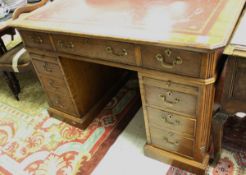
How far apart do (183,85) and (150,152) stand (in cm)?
55

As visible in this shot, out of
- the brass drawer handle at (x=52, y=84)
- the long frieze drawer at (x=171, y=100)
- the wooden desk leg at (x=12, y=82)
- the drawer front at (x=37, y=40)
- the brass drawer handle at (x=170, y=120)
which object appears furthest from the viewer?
the wooden desk leg at (x=12, y=82)

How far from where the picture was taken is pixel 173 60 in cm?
94

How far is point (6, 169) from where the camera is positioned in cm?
150

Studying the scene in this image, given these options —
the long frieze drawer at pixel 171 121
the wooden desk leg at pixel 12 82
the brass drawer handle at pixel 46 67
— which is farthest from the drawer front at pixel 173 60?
the wooden desk leg at pixel 12 82

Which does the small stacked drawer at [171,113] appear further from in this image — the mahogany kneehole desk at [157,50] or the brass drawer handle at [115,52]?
the brass drawer handle at [115,52]

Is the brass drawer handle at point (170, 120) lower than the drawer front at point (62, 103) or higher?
higher

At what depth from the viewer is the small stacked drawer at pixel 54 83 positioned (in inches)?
57.4

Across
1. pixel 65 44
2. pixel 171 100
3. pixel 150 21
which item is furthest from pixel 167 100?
pixel 65 44

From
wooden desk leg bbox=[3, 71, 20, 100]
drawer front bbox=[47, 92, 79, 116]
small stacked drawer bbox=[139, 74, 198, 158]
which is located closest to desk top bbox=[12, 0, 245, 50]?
small stacked drawer bbox=[139, 74, 198, 158]

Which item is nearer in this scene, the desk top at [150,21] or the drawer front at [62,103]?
the desk top at [150,21]

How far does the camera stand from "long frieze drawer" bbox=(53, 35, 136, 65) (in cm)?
105

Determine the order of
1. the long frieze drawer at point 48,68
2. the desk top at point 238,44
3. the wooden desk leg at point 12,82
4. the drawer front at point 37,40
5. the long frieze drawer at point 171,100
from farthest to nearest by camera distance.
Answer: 1. the wooden desk leg at point 12,82
2. the long frieze drawer at point 48,68
3. the drawer front at point 37,40
4. the long frieze drawer at point 171,100
5. the desk top at point 238,44

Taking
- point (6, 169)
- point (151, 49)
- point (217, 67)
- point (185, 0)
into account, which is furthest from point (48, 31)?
point (6, 169)

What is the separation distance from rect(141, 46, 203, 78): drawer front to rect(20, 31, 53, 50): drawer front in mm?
599
